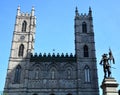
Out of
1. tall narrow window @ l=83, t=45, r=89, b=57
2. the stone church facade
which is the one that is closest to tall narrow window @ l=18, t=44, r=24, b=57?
the stone church facade

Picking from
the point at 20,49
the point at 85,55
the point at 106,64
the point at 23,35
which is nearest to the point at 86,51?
the point at 85,55

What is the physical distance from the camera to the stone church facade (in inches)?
1692

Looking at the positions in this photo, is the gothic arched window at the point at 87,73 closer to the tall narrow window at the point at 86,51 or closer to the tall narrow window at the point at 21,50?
the tall narrow window at the point at 86,51

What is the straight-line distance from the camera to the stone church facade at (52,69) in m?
43.0

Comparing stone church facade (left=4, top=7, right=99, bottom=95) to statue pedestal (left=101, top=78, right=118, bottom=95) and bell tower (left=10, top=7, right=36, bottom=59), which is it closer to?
bell tower (left=10, top=7, right=36, bottom=59)

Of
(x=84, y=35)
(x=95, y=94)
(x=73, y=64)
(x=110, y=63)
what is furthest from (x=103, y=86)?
(x=84, y=35)

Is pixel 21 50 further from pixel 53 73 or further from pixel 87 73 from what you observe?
pixel 87 73

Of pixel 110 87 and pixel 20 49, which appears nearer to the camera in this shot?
pixel 110 87

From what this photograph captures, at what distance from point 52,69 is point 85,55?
22.1ft

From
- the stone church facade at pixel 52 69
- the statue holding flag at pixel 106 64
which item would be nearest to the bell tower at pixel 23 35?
the stone church facade at pixel 52 69

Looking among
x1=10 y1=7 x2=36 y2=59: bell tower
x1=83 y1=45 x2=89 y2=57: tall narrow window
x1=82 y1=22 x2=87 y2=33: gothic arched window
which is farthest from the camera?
x1=82 y1=22 x2=87 y2=33: gothic arched window

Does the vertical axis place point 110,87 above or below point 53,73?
below

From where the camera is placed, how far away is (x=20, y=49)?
4766 centimetres

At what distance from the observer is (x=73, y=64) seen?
45.6 metres
